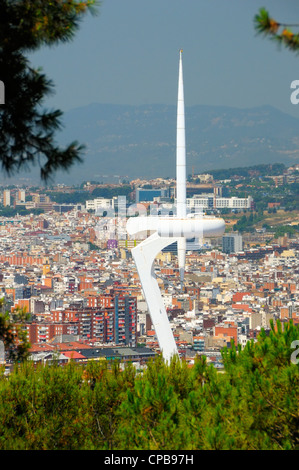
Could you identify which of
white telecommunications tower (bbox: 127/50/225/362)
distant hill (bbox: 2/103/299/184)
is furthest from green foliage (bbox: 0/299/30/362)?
distant hill (bbox: 2/103/299/184)

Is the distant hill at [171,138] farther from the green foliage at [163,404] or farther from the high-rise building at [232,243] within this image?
the green foliage at [163,404]

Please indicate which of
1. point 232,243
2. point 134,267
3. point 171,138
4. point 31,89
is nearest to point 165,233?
point 31,89

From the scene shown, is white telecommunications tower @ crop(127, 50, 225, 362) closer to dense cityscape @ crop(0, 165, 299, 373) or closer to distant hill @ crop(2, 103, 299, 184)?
dense cityscape @ crop(0, 165, 299, 373)

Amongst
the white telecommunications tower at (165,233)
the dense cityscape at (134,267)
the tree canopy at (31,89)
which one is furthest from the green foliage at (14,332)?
the dense cityscape at (134,267)

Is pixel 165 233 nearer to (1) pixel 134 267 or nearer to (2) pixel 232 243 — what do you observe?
(1) pixel 134 267
